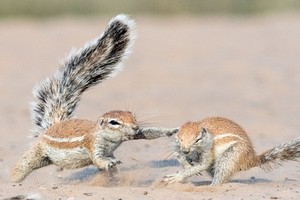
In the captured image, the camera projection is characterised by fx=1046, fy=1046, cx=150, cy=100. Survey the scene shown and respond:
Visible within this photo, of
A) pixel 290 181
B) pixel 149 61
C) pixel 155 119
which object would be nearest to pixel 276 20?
pixel 149 61

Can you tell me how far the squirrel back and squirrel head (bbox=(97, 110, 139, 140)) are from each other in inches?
38.0

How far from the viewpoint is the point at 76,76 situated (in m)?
9.60

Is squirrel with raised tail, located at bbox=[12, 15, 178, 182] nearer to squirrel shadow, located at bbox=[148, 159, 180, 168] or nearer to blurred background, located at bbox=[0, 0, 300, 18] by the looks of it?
squirrel shadow, located at bbox=[148, 159, 180, 168]

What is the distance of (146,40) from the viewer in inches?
915

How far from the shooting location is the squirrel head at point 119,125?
8.51 metres

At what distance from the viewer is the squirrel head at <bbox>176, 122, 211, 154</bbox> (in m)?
8.18

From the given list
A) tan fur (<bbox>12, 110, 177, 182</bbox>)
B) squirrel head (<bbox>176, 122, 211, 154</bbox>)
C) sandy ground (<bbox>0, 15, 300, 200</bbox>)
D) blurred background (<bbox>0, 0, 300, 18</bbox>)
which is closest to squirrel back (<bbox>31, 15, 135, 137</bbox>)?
tan fur (<bbox>12, 110, 177, 182</bbox>)

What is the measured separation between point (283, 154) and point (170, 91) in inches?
312

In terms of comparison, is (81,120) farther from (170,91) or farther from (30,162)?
(170,91)

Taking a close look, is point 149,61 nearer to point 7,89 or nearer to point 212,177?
point 7,89

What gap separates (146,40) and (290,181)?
47.4 ft

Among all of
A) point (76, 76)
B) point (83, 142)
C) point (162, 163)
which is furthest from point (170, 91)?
point (83, 142)

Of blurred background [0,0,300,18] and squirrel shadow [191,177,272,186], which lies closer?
squirrel shadow [191,177,272,186]

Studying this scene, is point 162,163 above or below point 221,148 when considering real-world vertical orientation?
below
